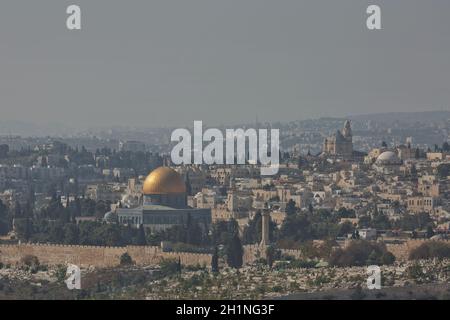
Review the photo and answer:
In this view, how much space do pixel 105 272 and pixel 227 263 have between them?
3976mm

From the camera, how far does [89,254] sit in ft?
243

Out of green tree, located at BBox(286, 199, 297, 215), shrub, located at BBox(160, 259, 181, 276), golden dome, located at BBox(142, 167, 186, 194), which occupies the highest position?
golden dome, located at BBox(142, 167, 186, 194)

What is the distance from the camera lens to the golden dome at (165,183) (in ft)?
295

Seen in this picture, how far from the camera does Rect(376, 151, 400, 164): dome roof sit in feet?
368

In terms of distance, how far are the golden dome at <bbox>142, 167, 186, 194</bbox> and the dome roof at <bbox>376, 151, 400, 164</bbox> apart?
2322 cm

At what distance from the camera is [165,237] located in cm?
7762

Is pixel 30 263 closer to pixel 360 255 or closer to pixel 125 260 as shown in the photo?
pixel 125 260

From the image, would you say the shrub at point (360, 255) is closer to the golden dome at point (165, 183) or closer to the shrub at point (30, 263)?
the shrub at point (30, 263)

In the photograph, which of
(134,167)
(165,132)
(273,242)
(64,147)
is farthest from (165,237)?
(165,132)

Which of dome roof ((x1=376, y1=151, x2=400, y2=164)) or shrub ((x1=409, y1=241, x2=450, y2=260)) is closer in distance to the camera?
shrub ((x1=409, y1=241, x2=450, y2=260))

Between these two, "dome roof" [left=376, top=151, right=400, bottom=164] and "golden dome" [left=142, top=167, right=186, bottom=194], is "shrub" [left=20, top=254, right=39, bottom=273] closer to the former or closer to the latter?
"golden dome" [left=142, top=167, right=186, bottom=194]

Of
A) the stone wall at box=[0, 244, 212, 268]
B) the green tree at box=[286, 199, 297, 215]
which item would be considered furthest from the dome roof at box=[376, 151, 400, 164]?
the stone wall at box=[0, 244, 212, 268]
